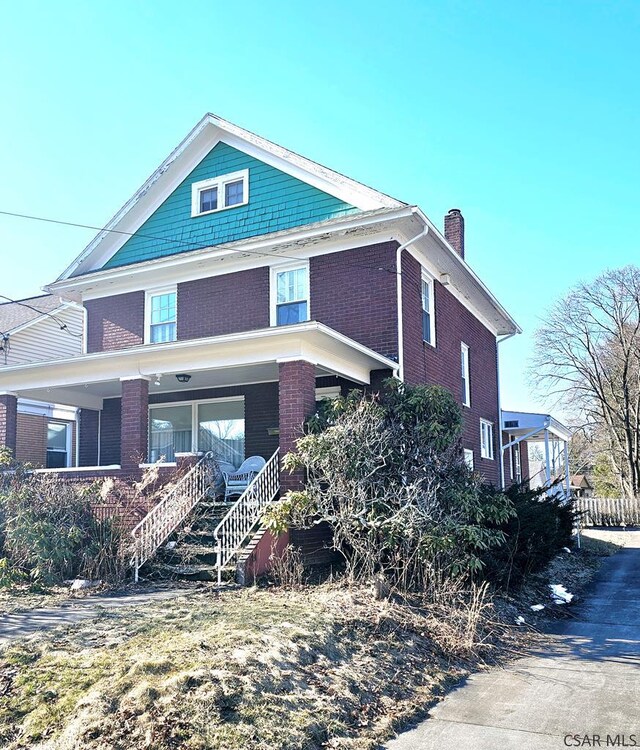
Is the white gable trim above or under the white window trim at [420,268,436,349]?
above

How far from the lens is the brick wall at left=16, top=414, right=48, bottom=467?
2109 centimetres

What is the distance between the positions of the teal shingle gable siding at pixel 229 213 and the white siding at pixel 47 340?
6.13 m

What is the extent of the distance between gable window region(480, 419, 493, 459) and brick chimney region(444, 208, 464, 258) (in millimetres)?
4968

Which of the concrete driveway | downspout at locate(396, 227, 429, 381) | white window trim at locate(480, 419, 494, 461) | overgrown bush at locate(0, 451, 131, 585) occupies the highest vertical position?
downspout at locate(396, 227, 429, 381)

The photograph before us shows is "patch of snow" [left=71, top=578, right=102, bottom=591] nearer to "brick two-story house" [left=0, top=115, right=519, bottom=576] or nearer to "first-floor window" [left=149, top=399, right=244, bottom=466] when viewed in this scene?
"brick two-story house" [left=0, top=115, right=519, bottom=576]

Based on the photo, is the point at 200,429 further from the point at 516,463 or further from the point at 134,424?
the point at 516,463

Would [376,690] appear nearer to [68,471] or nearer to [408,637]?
[408,637]

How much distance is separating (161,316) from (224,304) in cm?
188

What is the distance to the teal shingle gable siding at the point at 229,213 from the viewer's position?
49.6 feet

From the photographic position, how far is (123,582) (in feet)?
34.2

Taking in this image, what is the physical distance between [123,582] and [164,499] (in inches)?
58.7

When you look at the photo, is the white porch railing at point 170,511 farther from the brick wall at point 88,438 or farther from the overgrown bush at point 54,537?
the brick wall at point 88,438

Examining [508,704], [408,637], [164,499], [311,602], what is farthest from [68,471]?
[508,704]

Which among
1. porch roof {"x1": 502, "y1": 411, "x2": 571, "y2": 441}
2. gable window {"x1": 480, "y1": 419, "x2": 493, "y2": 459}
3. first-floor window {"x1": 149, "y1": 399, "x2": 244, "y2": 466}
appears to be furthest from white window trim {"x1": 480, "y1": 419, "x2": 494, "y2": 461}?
first-floor window {"x1": 149, "y1": 399, "x2": 244, "y2": 466}
